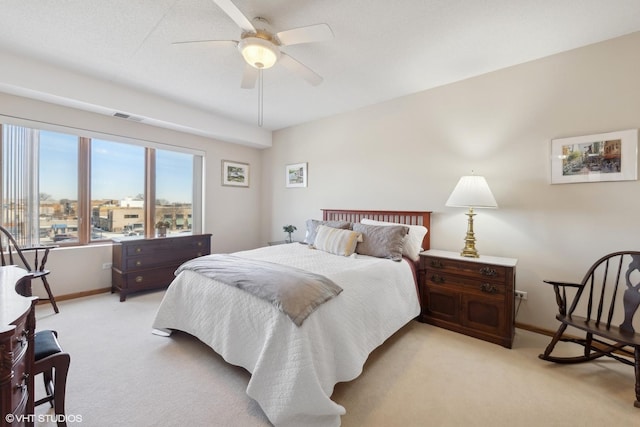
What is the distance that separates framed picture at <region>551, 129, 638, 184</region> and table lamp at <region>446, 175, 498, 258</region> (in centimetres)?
61

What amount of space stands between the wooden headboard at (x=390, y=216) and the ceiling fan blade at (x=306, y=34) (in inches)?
88.7

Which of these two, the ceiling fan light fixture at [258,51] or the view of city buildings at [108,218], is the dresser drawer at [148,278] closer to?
the view of city buildings at [108,218]

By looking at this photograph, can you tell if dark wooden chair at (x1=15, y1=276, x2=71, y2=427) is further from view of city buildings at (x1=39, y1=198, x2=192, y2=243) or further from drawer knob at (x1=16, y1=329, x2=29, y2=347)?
view of city buildings at (x1=39, y1=198, x2=192, y2=243)

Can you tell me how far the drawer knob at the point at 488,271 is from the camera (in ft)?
7.87

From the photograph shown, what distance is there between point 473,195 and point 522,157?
68 cm

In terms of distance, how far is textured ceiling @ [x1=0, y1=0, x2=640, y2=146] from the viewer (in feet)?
6.39

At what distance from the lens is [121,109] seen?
129 inches

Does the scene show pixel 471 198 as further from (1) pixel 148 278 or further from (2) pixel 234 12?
(1) pixel 148 278

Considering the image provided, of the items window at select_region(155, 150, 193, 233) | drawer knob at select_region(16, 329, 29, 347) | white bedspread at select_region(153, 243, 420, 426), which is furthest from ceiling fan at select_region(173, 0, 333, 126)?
window at select_region(155, 150, 193, 233)

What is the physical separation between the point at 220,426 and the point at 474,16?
10.5ft

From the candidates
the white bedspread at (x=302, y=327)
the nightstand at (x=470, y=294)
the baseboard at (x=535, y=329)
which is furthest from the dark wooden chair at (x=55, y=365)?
the baseboard at (x=535, y=329)

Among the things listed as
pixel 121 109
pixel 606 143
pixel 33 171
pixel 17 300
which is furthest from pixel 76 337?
pixel 606 143

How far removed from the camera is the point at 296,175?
4789mm

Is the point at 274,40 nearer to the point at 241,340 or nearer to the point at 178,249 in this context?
the point at 241,340
